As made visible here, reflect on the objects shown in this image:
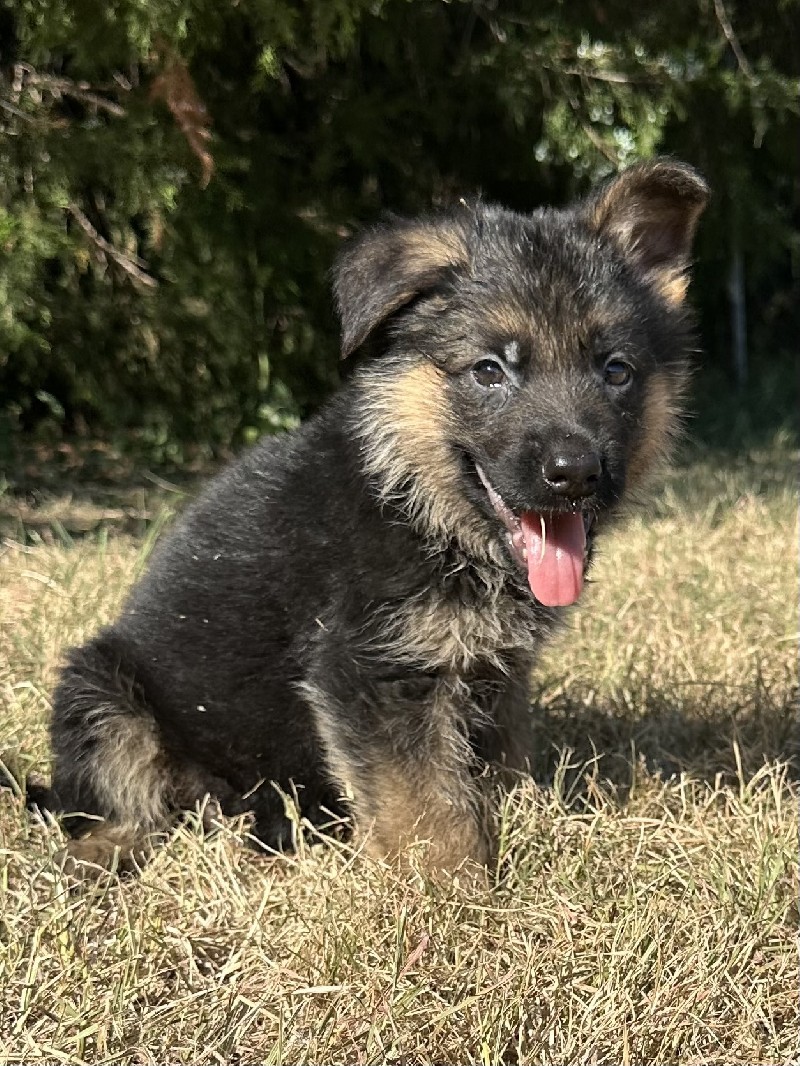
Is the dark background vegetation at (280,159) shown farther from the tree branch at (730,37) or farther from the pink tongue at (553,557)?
the pink tongue at (553,557)

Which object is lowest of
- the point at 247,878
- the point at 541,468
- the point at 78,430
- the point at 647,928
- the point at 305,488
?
the point at 78,430

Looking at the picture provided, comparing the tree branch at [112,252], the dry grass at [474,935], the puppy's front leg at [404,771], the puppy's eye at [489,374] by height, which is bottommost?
the dry grass at [474,935]

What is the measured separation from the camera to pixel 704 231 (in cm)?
1056

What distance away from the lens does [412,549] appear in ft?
11.3

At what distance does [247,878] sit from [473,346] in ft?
5.24

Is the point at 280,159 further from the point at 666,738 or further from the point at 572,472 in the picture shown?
the point at 572,472

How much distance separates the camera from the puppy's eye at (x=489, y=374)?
3387mm

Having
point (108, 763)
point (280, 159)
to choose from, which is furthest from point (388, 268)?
point (280, 159)

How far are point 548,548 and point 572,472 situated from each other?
0.96ft

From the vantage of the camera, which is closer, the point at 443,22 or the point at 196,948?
the point at 196,948

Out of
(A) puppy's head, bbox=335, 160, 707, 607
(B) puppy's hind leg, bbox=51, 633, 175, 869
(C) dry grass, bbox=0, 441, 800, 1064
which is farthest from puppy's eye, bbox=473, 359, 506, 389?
(B) puppy's hind leg, bbox=51, 633, 175, 869

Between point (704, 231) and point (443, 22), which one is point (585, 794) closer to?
point (443, 22)

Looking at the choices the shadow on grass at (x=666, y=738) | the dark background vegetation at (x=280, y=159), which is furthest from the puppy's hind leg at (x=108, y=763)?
the dark background vegetation at (x=280, y=159)

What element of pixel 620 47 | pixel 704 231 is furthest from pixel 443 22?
pixel 704 231
